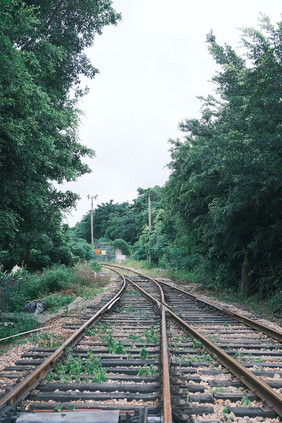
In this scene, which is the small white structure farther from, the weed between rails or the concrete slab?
the concrete slab

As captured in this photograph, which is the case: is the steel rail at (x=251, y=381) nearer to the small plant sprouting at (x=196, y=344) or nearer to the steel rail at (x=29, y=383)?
the small plant sprouting at (x=196, y=344)

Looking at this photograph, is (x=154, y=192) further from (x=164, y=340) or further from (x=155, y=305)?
(x=164, y=340)

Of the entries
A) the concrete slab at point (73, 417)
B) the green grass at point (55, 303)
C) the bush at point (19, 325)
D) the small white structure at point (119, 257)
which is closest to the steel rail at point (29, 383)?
the concrete slab at point (73, 417)

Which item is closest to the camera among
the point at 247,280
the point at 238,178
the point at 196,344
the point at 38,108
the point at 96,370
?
the point at 96,370

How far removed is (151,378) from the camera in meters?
4.22

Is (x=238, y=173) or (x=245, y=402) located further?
(x=238, y=173)

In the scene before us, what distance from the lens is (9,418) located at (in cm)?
305

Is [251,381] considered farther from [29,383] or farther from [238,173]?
[238,173]

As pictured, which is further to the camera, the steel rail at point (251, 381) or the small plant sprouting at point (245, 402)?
the small plant sprouting at point (245, 402)

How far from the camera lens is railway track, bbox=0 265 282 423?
10.9ft

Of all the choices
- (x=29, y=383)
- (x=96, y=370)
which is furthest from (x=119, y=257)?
(x=29, y=383)

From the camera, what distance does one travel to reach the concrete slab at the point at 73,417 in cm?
293

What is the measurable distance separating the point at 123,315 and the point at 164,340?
3.50 meters

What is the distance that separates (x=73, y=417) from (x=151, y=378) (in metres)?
1.44
